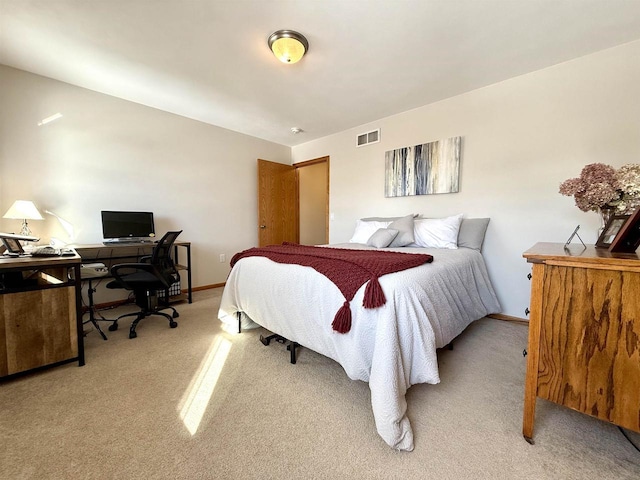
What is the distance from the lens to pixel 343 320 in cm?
135

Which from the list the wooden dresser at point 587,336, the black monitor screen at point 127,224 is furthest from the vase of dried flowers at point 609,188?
the black monitor screen at point 127,224

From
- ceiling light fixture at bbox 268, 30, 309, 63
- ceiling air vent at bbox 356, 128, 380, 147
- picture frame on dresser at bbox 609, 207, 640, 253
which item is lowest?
picture frame on dresser at bbox 609, 207, 640, 253

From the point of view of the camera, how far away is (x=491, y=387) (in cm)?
157

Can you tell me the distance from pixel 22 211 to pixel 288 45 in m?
2.68

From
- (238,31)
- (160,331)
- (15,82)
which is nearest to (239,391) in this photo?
(160,331)

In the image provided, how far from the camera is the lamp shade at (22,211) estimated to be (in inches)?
86.0

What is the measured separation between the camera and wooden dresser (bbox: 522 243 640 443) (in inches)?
37.8

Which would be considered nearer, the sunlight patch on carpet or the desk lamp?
the sunlight patch on carpet

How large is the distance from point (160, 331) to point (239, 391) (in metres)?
1.32

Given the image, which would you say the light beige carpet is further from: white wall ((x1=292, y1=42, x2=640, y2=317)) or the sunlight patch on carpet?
white wall ((x1=292, y1=42, x2=640, y2=317))

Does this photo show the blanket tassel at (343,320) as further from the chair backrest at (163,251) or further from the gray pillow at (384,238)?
the chair backrest at (163,251)

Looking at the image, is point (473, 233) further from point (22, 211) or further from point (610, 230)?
point (22, 211)

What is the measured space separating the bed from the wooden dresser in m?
0.45

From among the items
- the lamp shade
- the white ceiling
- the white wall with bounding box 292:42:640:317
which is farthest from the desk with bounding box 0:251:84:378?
the white wall with bounding box 292:42:640:317
